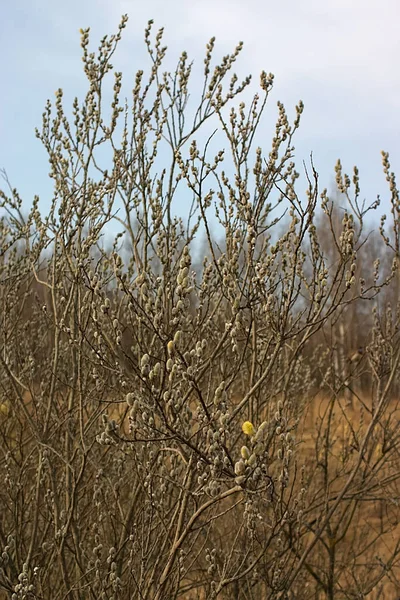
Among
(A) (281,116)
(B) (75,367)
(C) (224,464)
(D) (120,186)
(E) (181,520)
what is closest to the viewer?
(C) (224,464)

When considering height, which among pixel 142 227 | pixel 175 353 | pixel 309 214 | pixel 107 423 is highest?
pixel 142 227

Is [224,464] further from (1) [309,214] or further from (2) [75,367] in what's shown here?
(2) [75,367]

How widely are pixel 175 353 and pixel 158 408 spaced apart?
0.17 m

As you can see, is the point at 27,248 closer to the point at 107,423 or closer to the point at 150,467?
the point at 150,467

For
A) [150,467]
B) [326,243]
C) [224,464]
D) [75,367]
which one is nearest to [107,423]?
[224,464]

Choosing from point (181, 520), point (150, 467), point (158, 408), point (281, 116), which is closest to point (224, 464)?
point (158, 408)

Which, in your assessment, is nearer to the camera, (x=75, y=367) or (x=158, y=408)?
(x=158, y=408)

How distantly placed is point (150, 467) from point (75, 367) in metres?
0.92

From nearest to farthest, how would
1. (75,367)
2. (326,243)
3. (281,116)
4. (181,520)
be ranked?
(181,520), (281,116), (75,367), (326,243)

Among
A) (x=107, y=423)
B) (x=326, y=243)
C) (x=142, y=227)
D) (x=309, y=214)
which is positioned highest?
(x=326, y=243)

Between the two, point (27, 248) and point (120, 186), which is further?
point (27, 248)

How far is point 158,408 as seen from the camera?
5.81ft

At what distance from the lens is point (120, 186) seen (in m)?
3.31

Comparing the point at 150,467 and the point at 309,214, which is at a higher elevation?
the point at 309,214
